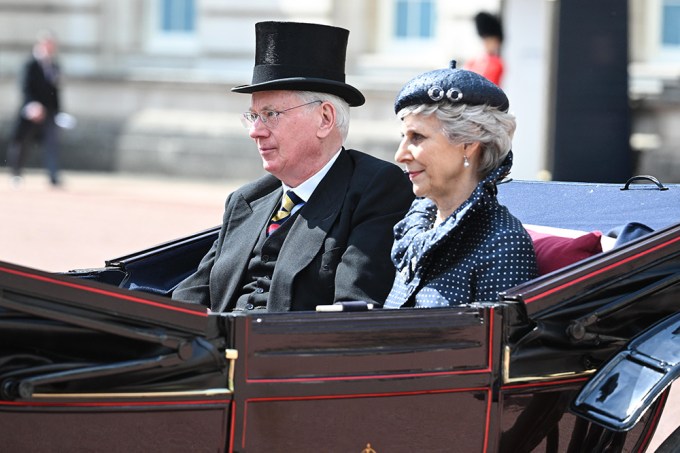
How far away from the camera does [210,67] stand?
14.0m

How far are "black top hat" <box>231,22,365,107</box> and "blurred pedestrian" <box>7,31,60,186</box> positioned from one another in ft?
31.0

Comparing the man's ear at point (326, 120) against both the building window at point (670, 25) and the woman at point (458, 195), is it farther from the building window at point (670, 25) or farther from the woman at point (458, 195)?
the building window at point (670, 25)

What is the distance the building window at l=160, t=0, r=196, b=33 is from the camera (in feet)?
48.2

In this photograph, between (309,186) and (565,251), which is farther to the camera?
(309,186)

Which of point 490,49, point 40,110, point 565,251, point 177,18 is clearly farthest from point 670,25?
point 565,251

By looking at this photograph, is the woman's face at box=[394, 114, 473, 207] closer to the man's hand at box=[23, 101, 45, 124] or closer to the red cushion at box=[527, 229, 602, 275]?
the red cushion at box=[527, 229, 602, 275]

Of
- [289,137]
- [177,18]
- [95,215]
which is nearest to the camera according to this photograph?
[289,137]

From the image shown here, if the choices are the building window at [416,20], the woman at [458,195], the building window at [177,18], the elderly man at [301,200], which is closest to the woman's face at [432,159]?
the woman at [458,195]

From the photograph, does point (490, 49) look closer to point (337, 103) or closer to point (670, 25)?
point (670, 25)

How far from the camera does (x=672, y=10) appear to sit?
502 inches

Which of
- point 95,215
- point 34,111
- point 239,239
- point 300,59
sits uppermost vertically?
point 300,59

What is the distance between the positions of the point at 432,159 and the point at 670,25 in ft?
33.0

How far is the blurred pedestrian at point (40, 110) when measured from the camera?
1290cm

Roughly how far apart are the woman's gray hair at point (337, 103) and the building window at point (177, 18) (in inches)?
439
